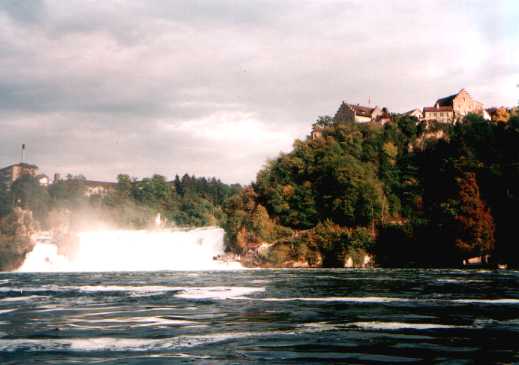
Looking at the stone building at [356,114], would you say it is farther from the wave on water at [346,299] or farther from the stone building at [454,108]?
the wave on water at [346,299]

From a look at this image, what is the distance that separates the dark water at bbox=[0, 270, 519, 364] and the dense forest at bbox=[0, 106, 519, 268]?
43.6m

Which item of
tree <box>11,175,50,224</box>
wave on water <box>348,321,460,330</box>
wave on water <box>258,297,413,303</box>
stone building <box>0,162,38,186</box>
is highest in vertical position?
stone building <box>0,162,38,186</box>

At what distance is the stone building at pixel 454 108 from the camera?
10044 centimetres

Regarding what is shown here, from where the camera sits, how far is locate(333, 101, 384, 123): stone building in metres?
103

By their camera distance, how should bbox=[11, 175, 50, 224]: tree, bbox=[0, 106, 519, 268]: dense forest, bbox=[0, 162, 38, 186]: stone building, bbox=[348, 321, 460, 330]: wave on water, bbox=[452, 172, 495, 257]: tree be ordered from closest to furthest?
bbox=[348, 321, 460, 330]: wave on water < bbox=[452, 172, 495, 257]: tree < bbox=[0, 106, 519, 268]: dense forest < bbox=[11, 175, 50, 224]: tree < bbox=[0, 162, 38, 186]: stone building

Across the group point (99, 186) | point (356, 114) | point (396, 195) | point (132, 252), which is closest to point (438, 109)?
point (356, 114)

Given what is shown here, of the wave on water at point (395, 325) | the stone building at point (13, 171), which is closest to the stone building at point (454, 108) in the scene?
the wave on water at point (395, 325)

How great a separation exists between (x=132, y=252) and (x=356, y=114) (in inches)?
2059

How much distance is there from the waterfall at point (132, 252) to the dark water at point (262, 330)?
48267 mm

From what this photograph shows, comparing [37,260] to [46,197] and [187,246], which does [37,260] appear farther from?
[46,197]

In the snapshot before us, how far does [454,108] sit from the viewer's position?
10094cm

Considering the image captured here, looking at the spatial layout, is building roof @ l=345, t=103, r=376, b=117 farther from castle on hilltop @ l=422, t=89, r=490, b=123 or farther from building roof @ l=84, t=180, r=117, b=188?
building roof @ l=84, t=180, r=117, b=188

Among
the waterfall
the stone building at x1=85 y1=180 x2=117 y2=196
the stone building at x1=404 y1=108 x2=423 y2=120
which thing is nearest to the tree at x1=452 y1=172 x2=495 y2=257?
the waterfall

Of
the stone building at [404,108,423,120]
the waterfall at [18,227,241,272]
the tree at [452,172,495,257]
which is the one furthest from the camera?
the stone building at [404,108,423,120]
